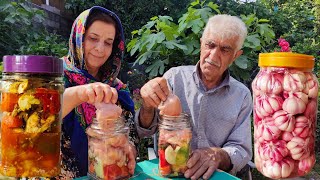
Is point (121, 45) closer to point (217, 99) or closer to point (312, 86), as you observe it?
point (217, 99)

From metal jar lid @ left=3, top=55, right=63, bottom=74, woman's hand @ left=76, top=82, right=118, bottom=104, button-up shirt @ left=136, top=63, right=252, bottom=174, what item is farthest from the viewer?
button-up shirt @ left=136, top=63, right=252, bottom=174

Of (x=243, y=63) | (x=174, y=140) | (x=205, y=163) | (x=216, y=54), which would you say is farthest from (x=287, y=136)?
(x=243, y=63)

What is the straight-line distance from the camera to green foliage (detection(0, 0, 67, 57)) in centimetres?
315

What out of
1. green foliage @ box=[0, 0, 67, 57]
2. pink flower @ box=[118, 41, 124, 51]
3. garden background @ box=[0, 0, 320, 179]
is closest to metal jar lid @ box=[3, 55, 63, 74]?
pink flower @ box=[118, 41, 124, 51]

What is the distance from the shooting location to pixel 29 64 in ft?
2.03

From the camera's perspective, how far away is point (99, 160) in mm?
985

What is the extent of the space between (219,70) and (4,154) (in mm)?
1203

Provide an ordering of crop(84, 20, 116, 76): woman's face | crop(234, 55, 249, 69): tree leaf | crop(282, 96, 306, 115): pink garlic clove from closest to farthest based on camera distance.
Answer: crop(282, 96, 306, 115): pink garlic clove → crop(84, 20, 116, 76): woman's face → crop(234, 55, 249, 69): tree leaf

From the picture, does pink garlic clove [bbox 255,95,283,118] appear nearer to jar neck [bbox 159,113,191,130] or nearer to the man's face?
jar neck [bbox 159,113,191,130]

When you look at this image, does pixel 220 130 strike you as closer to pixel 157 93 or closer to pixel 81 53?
pixel 157 93

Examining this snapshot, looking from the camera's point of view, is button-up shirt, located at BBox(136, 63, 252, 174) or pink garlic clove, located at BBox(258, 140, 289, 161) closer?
pink garlic clove, located at BBox(258, 140, 289, 161)

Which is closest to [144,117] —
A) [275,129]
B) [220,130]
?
[220,130]

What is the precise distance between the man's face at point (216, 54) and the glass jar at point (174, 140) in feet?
2.03

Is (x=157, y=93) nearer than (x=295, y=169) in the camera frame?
No
